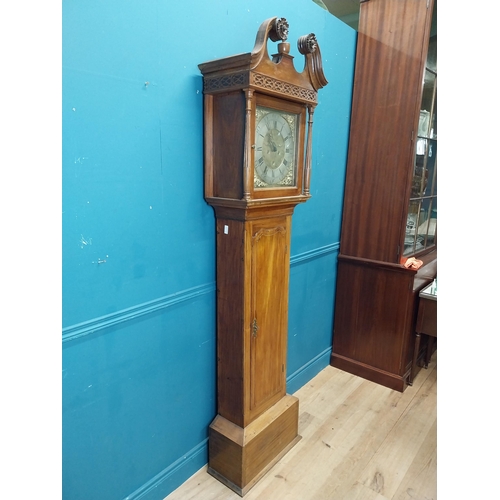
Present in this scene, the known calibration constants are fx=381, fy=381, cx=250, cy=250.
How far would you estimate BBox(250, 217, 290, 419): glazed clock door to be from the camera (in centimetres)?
151

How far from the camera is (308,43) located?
1354 mm

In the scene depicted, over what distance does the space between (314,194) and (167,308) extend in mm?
1085

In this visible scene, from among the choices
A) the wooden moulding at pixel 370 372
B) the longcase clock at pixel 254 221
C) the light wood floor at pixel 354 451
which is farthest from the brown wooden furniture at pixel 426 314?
the longcase clock at pixel 254 221

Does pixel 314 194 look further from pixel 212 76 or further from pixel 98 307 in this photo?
pixel 98 307

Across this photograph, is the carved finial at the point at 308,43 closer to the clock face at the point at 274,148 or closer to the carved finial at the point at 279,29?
the carved finial at the point at 279,29

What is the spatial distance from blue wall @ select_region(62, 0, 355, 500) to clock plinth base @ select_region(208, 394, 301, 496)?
7 cm

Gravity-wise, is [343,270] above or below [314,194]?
below

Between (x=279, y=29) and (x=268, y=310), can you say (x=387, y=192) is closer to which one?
(x=268, y=310)

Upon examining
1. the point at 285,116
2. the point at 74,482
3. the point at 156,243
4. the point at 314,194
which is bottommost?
the point at 74,482

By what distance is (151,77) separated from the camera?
122 cm

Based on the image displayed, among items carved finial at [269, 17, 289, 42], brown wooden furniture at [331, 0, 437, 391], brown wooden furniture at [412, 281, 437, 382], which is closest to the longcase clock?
carved finial at [269, 17, 289, 42]

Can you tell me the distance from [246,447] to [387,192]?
5.03 ft

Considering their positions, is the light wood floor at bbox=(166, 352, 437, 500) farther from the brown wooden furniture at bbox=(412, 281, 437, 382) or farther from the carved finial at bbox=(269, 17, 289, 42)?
the carved finial at bbox=(269, 17, 289, 42)

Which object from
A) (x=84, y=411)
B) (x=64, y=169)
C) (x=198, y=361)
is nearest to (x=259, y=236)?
(x=198, y=361)
